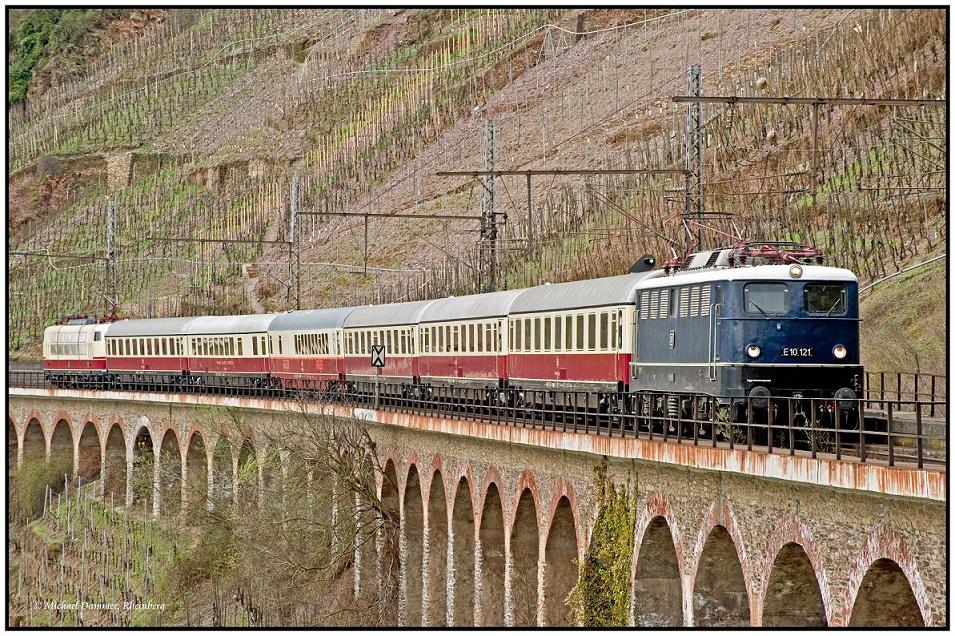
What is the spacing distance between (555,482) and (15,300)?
104 meters

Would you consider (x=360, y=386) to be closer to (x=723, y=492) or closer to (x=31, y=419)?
(x=723, y=492)

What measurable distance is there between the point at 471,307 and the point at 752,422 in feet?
57.9

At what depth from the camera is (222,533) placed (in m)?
50.3

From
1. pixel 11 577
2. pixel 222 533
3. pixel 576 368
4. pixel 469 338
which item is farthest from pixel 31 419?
pixel 576 368

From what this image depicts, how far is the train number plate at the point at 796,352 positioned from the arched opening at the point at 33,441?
60.3 meters

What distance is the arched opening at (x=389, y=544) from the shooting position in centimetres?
4122

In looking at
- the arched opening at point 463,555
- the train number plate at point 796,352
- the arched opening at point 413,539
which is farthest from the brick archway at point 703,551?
the arched opening at point 413,539

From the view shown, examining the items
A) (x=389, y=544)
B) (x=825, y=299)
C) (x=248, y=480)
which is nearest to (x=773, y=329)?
(x=825, y=299)

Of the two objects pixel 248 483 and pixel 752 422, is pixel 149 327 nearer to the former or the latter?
pixel 248 483

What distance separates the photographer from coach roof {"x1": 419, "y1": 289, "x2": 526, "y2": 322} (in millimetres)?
38759

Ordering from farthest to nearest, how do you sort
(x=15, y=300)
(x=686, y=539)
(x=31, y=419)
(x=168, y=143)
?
(x=168, y=143) < (x=15, y=300) < (x=31, y=419) < (x=686, y=539)

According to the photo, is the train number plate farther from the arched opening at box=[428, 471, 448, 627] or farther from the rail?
the arched opening at box=[428, 471, 448, 627]

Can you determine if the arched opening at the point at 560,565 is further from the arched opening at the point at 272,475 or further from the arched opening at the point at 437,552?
the arched opening at the point at 272,475

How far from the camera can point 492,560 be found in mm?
35531
